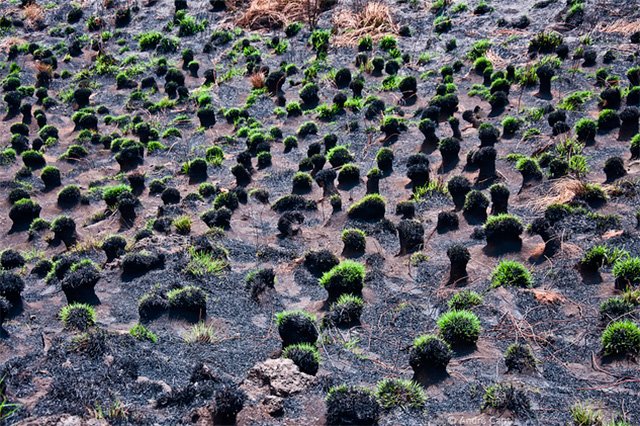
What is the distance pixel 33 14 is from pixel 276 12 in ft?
29.9

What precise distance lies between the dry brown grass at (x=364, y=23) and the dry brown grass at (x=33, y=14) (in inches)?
426

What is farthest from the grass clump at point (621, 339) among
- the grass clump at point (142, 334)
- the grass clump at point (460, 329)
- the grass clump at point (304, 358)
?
the grass clump at point (142, 334)

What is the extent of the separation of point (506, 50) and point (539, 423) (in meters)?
13.8

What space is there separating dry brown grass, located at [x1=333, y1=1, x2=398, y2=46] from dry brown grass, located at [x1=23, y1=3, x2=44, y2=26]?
10.8m

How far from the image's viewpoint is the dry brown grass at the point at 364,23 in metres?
21.9

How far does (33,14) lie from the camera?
2695 centimetres

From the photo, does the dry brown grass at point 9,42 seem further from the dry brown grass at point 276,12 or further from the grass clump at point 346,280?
the grass clump at point 346,280

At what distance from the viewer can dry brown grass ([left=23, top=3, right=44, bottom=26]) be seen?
26.7 meters

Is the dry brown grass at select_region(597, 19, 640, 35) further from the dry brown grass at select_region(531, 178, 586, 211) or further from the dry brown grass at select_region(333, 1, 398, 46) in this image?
the dry brown grass at select_region(531, 178, 586, 211)

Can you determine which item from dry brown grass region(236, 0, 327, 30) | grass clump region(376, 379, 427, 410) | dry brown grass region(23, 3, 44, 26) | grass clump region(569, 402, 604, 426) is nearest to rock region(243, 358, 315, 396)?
grass clump region(376, 379, 427, 410)

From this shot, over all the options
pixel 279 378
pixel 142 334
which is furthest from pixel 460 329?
pixel 142 334

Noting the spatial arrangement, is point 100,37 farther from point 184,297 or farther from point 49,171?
point 184,297

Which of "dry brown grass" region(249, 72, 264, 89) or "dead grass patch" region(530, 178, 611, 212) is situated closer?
"dead grass patch" region(530, 178, 611, 212)

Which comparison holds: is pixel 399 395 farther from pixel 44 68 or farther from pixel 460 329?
pixel 44 68
